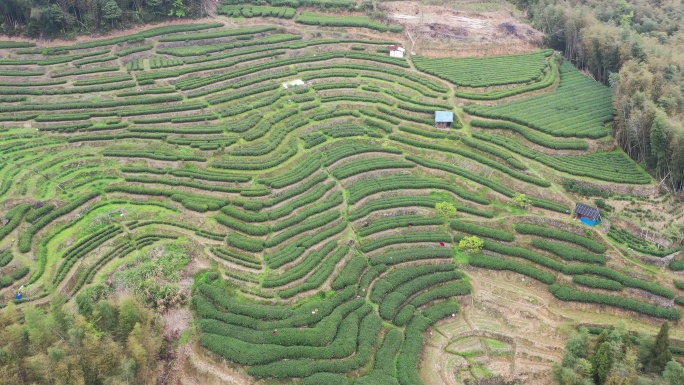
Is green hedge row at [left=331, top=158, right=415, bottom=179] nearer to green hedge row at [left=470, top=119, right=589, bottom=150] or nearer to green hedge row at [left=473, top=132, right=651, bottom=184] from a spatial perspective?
green hedge row at [left=473, top=132, right=651, bottom=184]

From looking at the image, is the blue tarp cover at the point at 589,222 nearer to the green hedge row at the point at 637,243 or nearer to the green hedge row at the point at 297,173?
A: the green hedge row at the point at 637,243

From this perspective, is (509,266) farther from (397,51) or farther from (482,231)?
(397,51)

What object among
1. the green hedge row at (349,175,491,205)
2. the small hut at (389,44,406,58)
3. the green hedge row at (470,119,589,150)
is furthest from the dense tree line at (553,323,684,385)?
the small hut at (389,44,406,58)

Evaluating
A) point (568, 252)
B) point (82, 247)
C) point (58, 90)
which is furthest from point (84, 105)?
point (568, 252)

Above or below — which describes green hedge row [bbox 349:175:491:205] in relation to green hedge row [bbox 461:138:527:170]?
below

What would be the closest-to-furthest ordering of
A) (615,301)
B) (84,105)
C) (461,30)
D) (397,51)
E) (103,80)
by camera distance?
(615,301) < (84,105) < (103,80) < (397,51) < (461,30)

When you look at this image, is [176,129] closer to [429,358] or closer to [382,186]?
[382,186]
